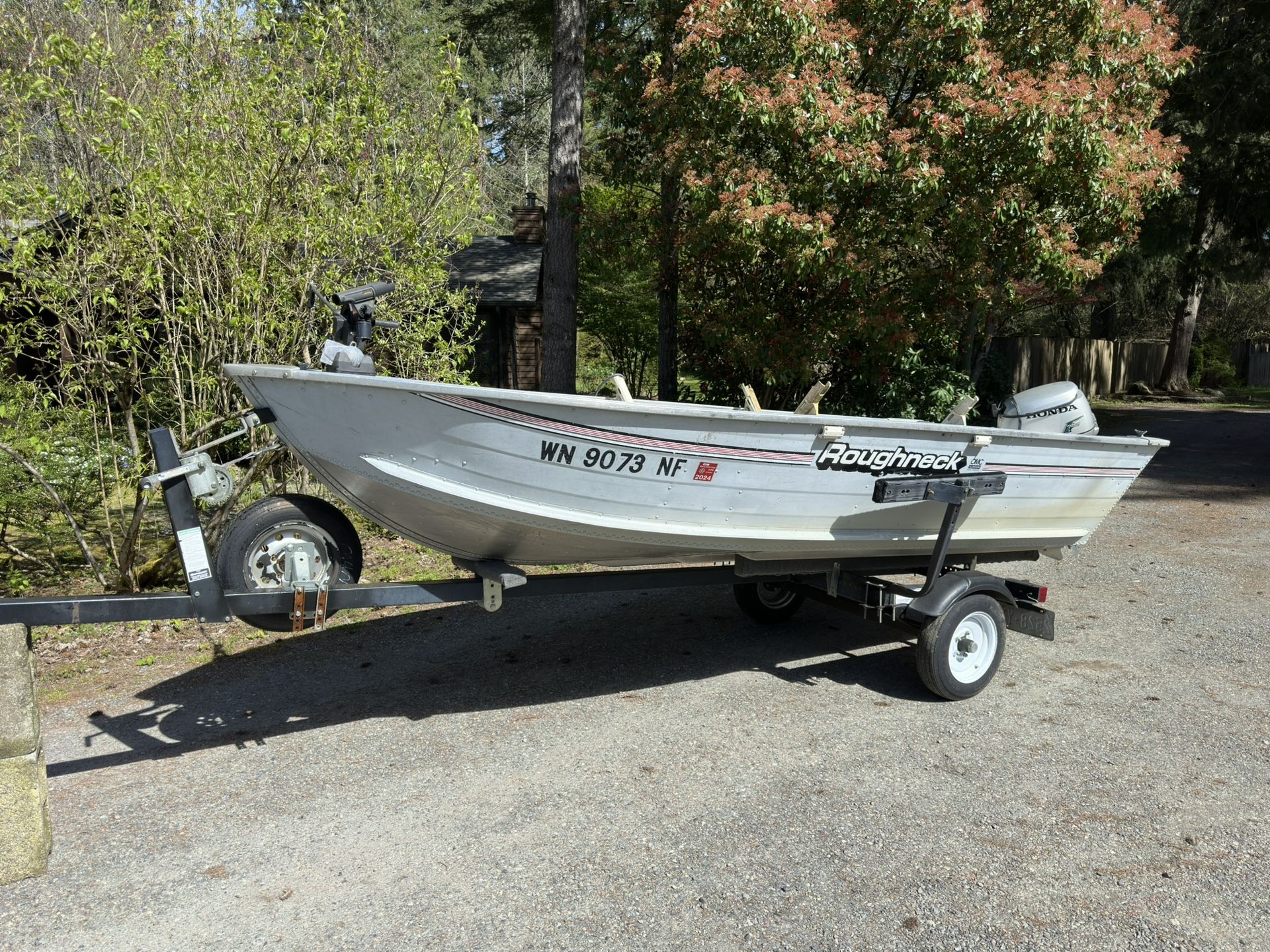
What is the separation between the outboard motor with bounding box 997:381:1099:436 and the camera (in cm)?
596

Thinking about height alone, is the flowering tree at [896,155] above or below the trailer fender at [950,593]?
above

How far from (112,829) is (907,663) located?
431 cm

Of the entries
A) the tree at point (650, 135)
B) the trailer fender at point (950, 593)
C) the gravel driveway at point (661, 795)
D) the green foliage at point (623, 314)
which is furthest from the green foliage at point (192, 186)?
the green foliage at point (623, 314)

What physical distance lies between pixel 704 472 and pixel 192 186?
384 cm

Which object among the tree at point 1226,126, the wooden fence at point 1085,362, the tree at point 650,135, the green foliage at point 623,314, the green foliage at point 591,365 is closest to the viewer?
the tree at point 650,135

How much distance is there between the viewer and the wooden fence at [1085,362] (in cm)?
2614

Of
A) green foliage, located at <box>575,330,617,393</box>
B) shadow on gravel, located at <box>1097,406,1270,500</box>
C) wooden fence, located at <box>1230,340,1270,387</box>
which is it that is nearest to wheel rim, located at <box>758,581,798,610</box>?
shadow on gravel, located at <box>1097,406,1270,500</box>

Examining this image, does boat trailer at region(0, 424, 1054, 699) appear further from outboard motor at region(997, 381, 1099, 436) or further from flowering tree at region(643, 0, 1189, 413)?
flowering tree at region(643, 0, 1189, 413)

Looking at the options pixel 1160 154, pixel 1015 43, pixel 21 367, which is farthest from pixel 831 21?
pixel 21 367

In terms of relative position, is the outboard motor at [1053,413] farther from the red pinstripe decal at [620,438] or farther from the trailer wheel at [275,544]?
the trailer wheel at [275,544]

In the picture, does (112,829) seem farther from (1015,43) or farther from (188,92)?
(1015,43)

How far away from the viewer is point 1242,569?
851 centimetres

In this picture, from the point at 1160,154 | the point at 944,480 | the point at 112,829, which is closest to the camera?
the point at 112,829

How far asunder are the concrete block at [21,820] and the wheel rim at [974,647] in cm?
426
